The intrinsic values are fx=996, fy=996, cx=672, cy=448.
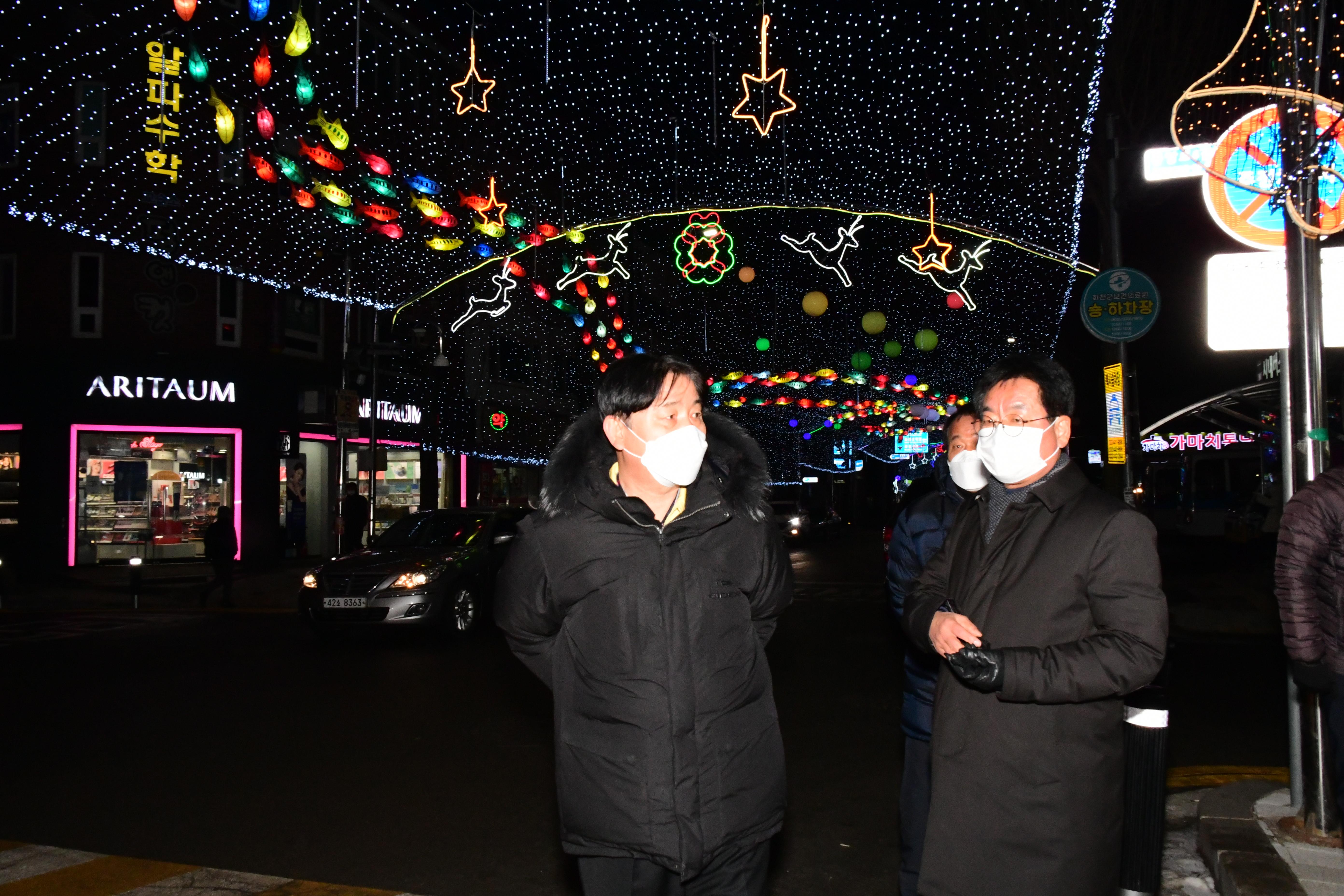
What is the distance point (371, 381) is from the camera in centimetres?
1825

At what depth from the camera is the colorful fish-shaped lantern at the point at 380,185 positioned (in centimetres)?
1327

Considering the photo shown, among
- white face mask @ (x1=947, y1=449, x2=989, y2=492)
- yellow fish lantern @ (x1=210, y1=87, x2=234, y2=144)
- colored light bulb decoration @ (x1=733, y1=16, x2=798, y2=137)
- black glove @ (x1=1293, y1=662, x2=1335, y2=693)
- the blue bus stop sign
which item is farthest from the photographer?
yellow fish lantern @ (x1=210, y1=87, x2=234, y2=144)

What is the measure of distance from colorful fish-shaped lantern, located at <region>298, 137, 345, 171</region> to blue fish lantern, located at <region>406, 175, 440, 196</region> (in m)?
0.92

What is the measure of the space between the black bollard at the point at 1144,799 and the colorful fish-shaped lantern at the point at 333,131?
10963 millimetres

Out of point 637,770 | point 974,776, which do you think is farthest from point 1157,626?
point 637,770

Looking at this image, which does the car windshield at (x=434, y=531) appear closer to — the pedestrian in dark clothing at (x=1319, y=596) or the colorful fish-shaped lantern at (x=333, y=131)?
the colorful fish-shaped lantern at (x=333, y=131)

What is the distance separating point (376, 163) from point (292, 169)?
1147mm

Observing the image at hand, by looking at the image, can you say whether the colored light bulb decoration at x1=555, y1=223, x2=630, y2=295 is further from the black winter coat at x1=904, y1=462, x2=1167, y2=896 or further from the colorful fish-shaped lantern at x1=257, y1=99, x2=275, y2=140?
the black winter coat at x1=904, y1=462, x2=1167, y2=896

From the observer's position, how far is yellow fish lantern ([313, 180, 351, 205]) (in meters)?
12.2

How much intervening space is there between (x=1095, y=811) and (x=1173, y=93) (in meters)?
12.3

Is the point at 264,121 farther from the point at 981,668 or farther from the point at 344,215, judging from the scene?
the point at 981,668

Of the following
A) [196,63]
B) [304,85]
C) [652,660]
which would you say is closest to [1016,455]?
[652,660]

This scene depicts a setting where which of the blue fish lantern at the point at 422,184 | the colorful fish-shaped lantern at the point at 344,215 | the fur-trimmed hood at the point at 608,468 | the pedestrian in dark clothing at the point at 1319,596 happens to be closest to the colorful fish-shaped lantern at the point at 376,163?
the blue fish lantern at the point at 422,184

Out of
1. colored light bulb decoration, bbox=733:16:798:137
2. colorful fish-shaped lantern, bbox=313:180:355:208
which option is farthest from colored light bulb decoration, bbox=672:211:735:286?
colorful fish-shaped lantern, bbox=313:180:355:208
